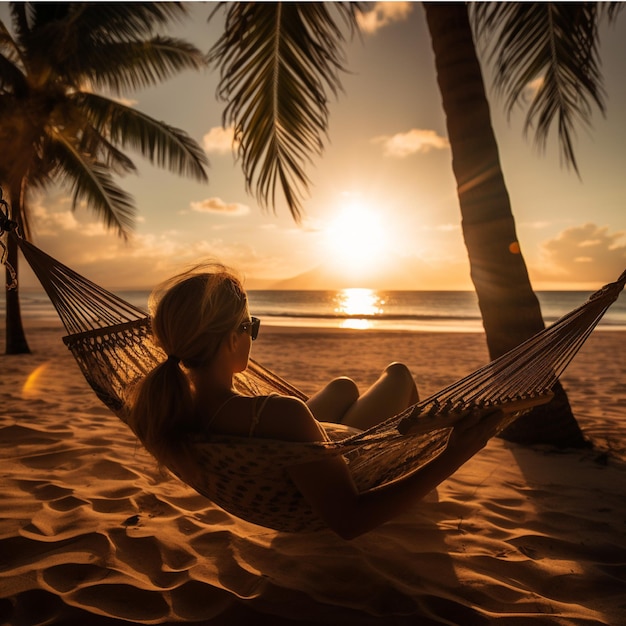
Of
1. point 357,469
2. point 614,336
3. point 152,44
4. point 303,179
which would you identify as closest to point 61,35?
point 152,44

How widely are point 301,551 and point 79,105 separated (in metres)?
7.30

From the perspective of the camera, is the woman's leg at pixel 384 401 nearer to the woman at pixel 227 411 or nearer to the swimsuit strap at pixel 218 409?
the woman at pixel 227 411

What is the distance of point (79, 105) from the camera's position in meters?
6.79

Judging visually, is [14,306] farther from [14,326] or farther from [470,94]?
[470,94]

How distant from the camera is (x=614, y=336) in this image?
945 centimetres

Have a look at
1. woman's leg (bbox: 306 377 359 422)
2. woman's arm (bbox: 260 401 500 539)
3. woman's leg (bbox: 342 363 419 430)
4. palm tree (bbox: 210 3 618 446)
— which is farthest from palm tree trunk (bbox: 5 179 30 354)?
woman's arm (bbox: 260 401 500 539)

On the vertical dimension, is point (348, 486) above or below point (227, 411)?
below

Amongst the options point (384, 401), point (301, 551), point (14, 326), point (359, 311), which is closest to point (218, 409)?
point (301, 551)

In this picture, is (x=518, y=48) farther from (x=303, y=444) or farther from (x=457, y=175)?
(x=303, y=444)

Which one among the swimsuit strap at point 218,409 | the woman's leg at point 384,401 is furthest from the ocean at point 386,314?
the swimsuit strap at point 218,409

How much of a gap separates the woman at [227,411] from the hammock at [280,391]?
5cm

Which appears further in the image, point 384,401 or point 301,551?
point 384,401

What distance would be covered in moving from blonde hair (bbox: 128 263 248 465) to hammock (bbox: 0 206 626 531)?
0.30 feet

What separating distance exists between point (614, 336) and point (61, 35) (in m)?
10.5
